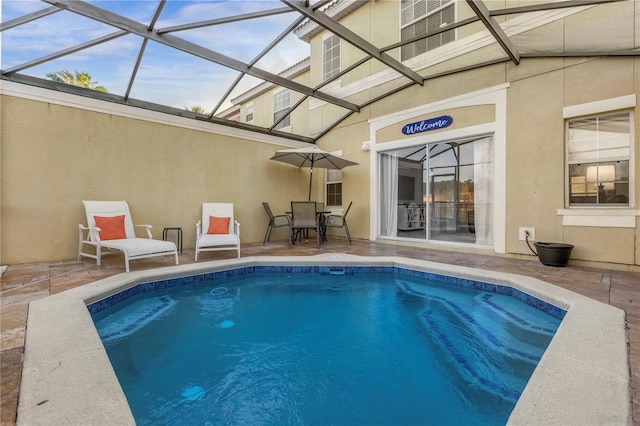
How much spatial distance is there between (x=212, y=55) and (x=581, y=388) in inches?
216

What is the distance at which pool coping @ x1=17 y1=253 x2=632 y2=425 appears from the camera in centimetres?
125

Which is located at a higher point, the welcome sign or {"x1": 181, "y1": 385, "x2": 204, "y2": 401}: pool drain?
the welcome sign

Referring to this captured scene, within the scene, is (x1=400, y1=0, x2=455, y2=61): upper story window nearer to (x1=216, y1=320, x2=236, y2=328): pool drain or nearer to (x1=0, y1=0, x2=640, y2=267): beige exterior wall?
(x1=0, y1=0, x2=640, y2=267): beige exterior wall

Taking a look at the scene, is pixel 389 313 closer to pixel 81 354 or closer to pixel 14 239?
pixel 81 354

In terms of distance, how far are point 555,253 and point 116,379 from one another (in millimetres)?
5162

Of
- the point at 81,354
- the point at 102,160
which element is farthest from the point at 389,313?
the point at 102,160

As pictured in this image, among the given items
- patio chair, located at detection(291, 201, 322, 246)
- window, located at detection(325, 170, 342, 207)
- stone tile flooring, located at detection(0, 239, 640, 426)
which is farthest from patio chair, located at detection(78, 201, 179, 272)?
window, located at detection(325, 170, 342, 207)

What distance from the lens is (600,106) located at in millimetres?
4152

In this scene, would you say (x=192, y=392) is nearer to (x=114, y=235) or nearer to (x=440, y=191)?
(x=114, y=235)

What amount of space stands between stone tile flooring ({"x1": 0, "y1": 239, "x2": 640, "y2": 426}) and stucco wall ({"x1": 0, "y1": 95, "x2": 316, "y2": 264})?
0.59 metres

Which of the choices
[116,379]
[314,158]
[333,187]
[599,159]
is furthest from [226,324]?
[333,187]

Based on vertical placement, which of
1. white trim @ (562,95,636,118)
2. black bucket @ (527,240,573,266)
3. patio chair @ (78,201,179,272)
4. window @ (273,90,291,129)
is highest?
window @ (273,90,291,129)

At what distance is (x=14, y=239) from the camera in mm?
4281

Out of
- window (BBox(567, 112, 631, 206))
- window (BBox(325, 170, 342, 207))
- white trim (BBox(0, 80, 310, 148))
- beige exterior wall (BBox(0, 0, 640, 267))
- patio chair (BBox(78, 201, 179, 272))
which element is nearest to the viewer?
patio chair (BBox(78, 201, 179, 272))
